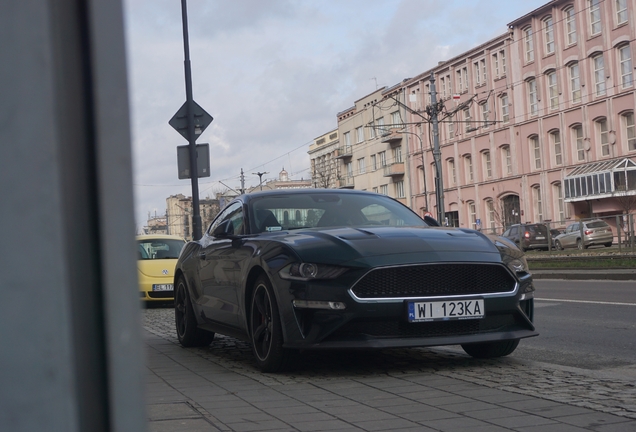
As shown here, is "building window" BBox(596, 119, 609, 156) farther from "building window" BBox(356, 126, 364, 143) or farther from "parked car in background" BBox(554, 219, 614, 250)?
"building window" BBox(356, 126, 364, 143)

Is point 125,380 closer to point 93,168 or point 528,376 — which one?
point 93,168

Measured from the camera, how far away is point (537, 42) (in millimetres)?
55844

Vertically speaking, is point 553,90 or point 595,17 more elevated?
point 595,17

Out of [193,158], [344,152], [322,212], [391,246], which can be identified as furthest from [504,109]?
[391,246]

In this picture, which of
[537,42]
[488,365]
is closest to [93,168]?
[488,365]

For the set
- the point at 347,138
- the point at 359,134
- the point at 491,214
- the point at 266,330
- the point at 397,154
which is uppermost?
the point at 347,138

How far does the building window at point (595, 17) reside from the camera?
49.9 meters

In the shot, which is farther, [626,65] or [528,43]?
[528,43]

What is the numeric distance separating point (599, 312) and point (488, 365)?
5537mm

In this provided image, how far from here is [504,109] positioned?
2366 inches

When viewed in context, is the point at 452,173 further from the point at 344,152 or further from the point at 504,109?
the point at 344,152

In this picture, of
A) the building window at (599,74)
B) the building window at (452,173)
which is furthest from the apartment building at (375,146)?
the building window at (599,74)

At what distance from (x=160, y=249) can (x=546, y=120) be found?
139 ft

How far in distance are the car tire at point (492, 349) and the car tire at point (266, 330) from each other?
5.17ft
